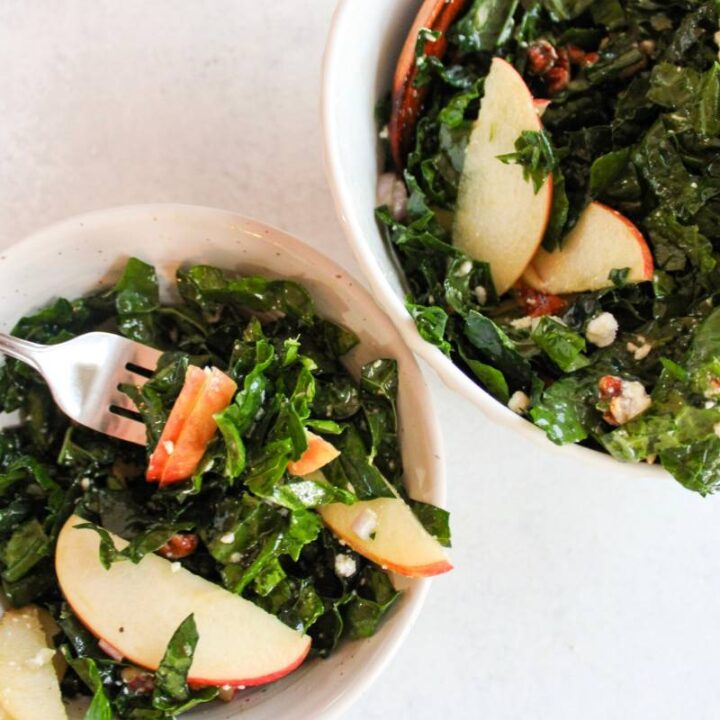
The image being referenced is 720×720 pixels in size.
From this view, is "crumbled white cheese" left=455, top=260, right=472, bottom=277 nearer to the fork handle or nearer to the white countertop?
the white countertop

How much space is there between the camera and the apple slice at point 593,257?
1.34 meters

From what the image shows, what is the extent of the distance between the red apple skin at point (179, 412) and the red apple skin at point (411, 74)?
19.2 inches

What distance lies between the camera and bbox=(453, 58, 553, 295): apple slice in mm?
1382

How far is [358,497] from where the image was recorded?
4.46 ft

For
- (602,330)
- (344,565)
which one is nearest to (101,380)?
(344,565)

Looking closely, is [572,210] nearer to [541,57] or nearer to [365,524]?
[541,57]

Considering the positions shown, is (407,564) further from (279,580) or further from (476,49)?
(476,49)

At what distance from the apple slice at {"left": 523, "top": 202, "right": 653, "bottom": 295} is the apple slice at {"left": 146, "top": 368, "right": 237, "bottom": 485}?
19.6 inches

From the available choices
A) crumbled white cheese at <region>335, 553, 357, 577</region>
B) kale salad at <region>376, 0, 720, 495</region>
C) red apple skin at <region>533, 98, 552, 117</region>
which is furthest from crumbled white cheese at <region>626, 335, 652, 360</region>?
crumbled white cheese at <region>335, 553, 357, 577</region>

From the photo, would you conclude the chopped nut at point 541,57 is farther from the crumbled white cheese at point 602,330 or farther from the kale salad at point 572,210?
the crumbled white cheese at point 602,330

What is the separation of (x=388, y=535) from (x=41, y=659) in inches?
20.1

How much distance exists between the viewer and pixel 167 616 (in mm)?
1320

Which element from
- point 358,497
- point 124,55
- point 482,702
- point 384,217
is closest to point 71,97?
point 124,55

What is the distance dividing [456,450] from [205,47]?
83 centimetres
